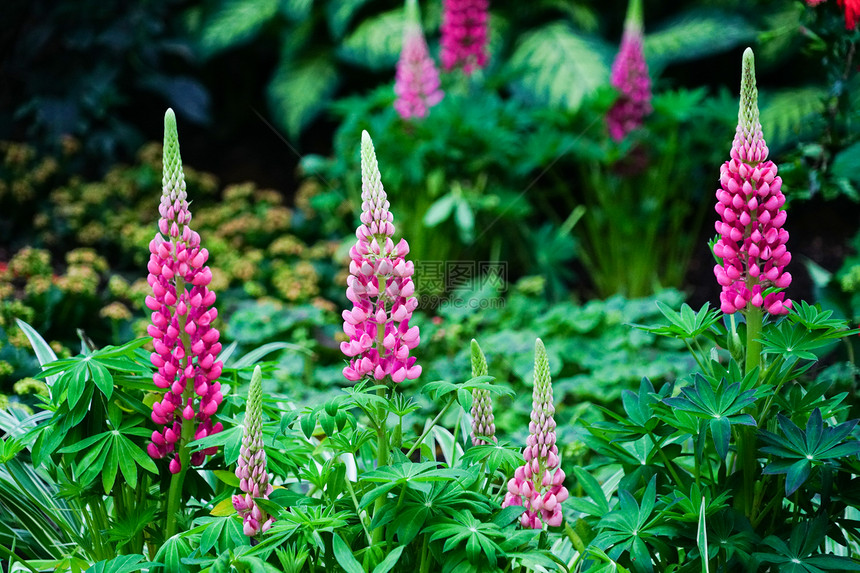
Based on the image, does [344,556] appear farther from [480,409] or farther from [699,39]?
[699,39]

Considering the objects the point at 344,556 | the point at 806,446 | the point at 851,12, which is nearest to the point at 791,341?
the point at 806,446

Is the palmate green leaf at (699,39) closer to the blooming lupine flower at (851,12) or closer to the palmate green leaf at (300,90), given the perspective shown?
the palmate green leaf at (300,90)

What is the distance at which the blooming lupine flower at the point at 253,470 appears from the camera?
138 centimetres

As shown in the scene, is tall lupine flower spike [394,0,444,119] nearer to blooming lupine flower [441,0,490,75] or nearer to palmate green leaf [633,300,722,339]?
blooming lupine flower [441,0,490,75]

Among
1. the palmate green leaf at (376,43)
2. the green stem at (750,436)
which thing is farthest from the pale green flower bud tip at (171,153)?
the palmate green leaf at (376,43)

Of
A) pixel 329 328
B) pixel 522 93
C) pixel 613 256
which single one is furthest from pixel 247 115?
pixel 613 256

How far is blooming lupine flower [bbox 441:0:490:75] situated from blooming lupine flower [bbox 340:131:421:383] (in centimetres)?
247

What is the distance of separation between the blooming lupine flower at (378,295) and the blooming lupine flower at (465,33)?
2473mm

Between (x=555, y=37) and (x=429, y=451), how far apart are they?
3.37 m

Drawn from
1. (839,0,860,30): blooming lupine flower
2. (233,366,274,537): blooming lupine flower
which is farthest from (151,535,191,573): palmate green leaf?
(839,0,860,30): blooming lupine flower

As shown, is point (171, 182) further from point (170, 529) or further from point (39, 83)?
point (39, 83)

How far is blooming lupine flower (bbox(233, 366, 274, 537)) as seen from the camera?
1.38m

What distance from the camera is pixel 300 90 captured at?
16.4 feet

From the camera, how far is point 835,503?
157cm
